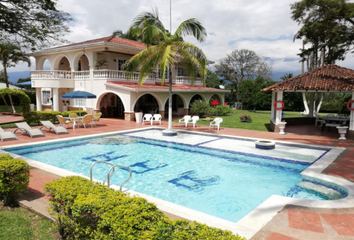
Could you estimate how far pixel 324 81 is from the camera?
15.4m

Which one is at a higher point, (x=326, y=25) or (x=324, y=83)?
(x=326, y=25)

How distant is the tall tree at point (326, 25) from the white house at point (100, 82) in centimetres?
1399

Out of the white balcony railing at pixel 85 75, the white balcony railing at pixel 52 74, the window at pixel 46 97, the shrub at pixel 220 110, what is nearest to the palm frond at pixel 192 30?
the white balcony railing at pixel 85 75

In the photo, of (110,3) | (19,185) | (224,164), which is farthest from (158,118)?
(19,185)

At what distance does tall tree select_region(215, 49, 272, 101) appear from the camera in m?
61.2

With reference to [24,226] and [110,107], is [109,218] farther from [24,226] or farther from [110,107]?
[110,107]

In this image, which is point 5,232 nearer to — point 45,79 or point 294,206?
point 294,206

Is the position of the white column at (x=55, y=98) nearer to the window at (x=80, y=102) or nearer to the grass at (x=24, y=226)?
the window at (x=80, y=102)

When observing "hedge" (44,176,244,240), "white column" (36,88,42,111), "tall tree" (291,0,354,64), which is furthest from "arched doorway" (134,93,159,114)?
"hedge" (44,176,244,240)

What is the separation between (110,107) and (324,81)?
19202mm

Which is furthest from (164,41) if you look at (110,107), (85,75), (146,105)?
(146,105)

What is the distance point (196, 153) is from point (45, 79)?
64.9ft

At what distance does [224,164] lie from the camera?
1032cm

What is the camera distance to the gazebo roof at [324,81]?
1449 centimetres
